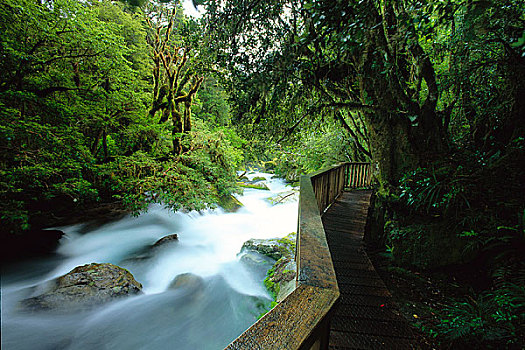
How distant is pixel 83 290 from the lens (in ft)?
16.0

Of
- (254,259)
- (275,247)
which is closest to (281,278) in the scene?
(275,247)

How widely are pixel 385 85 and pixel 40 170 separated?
272 inches

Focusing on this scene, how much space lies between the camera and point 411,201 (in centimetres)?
380

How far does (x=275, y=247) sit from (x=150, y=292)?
361cm

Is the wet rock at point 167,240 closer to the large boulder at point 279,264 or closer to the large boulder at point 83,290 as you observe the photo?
the large boulder at point 83,290

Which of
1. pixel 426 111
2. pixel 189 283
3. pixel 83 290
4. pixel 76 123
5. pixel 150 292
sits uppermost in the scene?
pixel 426 111

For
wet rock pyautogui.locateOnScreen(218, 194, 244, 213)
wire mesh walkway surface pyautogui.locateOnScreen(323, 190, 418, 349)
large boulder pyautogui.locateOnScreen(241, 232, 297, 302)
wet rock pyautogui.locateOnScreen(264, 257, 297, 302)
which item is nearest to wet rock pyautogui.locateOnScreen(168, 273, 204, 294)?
large boulder pyautogui.locateOnScreen(241, 232, 297, 302)

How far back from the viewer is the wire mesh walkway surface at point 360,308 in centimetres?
217

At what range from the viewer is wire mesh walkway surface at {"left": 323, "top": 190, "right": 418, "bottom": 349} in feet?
7.13

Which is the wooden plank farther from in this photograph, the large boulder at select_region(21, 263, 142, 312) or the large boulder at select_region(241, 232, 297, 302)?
the large boulder at select_region(21, 263, 142, 312)

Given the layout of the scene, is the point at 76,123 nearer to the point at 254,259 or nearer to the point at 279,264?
the point at 254,259

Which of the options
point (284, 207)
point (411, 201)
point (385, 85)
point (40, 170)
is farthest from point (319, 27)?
point (284, 207)

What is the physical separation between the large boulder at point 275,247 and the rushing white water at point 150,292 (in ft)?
1.53

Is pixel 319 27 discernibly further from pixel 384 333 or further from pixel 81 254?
pixel 81 254
